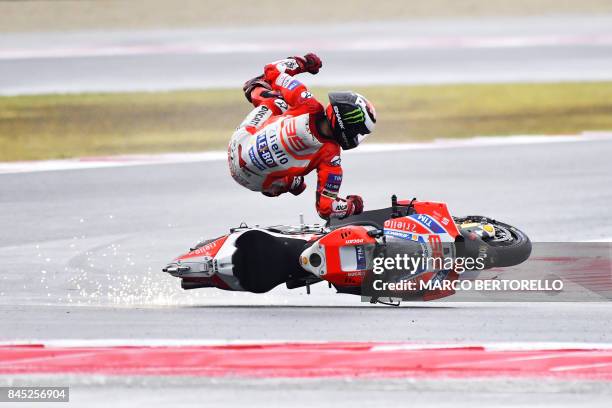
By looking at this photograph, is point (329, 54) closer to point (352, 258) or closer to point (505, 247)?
point (505, 247)

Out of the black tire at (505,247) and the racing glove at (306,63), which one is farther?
the racing glove at (306,63)

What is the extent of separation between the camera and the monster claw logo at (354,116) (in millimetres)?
9398

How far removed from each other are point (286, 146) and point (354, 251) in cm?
112

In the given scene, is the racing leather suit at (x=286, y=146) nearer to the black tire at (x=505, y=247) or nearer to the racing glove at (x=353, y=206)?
the racing glove at (x=353, y=206)

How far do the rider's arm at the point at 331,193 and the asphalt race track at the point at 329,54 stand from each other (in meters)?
11.6

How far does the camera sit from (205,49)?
79.1ft

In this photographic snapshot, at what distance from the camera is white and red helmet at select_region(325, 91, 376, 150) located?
940cm

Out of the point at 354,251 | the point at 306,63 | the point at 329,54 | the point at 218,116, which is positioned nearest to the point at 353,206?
the point at 354,251

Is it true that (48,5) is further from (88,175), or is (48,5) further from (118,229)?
(118,229)

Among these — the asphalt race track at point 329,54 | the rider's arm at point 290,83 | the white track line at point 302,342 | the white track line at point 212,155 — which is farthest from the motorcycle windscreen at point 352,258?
the asphalt race track at point 329,54

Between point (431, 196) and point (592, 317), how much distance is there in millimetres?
4925

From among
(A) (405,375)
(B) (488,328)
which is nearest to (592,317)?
(B) (488,328)

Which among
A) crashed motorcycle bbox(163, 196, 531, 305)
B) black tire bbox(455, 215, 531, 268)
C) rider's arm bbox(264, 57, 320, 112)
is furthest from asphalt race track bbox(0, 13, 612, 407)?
rider's arm bbox(264, 57, 320, 112)

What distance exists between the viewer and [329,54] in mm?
23500
